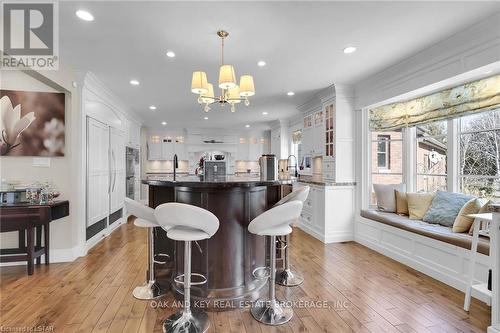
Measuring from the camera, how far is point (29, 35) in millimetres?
2539

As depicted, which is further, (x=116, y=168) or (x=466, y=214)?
(x=116, y=168)

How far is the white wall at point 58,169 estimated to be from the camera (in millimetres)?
3279

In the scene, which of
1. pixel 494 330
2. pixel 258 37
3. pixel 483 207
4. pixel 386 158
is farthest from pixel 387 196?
pixel 258 37

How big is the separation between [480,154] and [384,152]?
1334 mm

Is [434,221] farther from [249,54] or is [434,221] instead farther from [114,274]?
[114,274]

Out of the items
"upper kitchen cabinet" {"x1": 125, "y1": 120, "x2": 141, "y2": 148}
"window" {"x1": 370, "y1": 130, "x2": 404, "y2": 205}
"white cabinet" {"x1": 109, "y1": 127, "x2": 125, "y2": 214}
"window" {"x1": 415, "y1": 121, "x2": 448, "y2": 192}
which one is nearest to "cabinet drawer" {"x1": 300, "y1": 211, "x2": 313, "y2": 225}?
"window" {"x1": 370, "y1": 130, "x2": 404, "y2": 205}

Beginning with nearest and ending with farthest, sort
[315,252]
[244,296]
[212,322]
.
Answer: [212,322]
[244,296]
[315,252]

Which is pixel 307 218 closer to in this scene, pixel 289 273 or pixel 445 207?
pixel 289 273

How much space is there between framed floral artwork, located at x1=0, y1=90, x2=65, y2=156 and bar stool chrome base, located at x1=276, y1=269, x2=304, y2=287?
3303 mm

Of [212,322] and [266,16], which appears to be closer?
[212,322]

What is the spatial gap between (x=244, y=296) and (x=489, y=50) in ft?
10.6

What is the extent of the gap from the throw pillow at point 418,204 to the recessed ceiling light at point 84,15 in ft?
14.4

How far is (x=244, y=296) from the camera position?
2.42 meters

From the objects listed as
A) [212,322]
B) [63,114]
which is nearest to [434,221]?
[212,322]
